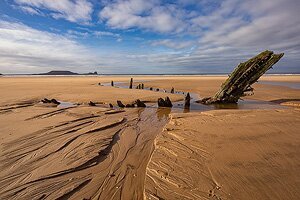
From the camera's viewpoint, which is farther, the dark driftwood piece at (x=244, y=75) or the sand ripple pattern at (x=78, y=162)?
the dark driftwood piece at (x=244, y=75)

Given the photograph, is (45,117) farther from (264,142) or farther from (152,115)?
(264,142)

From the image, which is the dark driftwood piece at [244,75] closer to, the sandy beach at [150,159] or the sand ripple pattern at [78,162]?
the sandy beach at [150,159]

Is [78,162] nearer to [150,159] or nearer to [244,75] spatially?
[150,159]

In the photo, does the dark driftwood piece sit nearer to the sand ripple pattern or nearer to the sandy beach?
the sandy beach

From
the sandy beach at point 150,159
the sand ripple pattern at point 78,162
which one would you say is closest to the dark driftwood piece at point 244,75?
the sandy beach at point 150,159

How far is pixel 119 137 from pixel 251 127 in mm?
4233

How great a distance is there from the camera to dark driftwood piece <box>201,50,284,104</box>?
1323 cm

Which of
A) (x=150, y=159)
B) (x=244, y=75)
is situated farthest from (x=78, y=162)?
(x=244, y=75)

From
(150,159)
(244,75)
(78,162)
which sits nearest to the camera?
(78,162)

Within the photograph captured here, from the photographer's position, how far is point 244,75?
13352 millimetres

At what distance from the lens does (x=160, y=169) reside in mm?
4223

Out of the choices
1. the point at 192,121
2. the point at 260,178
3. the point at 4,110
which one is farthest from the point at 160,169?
the point at 4,110

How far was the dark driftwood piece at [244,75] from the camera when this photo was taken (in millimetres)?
13234

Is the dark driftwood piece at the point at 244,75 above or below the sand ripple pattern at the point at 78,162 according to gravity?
above
